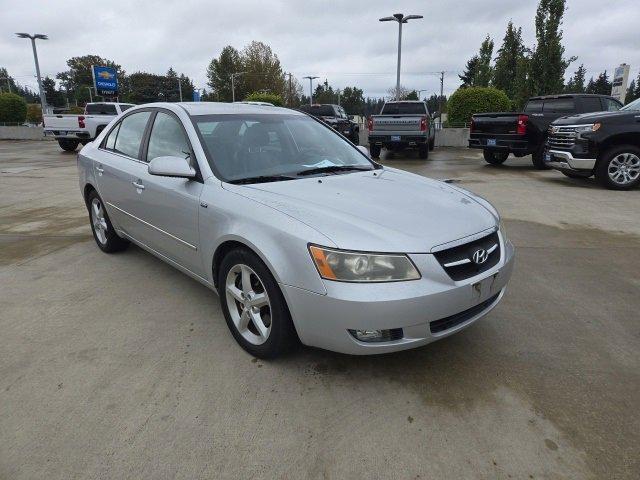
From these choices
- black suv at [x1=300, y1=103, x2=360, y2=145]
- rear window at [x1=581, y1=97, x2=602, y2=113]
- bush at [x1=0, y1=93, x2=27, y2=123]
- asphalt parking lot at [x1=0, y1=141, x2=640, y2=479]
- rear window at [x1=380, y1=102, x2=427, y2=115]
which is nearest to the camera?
asphalt parking lot at [x1=0, y1=141, x2=640, y2=479]

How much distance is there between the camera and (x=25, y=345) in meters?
3.05

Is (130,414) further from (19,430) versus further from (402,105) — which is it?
(402,105)

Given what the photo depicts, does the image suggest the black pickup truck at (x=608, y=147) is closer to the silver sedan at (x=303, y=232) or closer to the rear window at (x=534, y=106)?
the rear window at (x=534, y=106)

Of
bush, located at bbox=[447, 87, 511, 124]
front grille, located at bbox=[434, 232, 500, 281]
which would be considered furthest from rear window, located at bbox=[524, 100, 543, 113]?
front grille, located at bbox=[434, 232, 500, 281]

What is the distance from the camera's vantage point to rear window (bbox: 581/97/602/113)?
1082 centimetres

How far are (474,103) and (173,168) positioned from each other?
63.1 feet

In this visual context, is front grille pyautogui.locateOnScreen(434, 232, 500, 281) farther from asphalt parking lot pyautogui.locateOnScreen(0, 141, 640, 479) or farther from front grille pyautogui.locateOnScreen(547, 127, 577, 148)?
front grille pyautogui.locateOnScreen(547, 127, 577, 148)

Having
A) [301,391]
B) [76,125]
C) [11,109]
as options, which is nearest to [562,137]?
[301,391]

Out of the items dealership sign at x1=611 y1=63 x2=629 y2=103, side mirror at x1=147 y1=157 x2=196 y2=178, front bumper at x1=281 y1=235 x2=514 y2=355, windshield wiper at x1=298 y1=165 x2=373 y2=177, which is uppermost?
dealership sign at x1=611 y1=63 x2=629 y2=103

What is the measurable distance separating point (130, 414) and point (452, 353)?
6.28ft

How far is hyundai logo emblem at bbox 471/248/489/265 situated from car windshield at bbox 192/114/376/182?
52.3 inches

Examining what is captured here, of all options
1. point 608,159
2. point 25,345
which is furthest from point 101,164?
point 608,159

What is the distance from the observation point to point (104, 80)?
38.7 metres

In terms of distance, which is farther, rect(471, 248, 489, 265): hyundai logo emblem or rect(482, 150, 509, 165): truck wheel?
rect(482, 150, 509, 165): truck wheel
